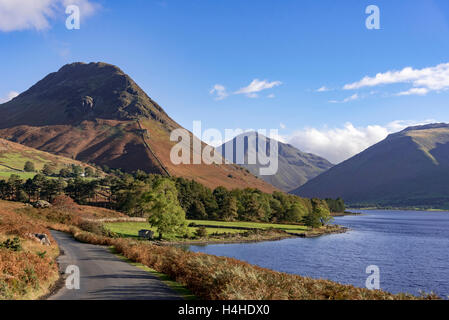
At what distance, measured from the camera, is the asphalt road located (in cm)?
1719

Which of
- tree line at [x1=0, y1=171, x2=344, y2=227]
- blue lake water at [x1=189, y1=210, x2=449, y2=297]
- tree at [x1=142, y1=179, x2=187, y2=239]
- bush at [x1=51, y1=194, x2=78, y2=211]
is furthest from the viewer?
tree line at [x1=0, y1=171, x2=344, y2=227]

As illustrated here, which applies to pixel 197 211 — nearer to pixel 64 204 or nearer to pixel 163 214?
pixel 64 204

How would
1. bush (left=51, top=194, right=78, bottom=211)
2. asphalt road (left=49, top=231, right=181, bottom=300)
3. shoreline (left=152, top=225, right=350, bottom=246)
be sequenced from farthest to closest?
1. bush (left=51, top=194, right=78, bottom=211)
2. shoreline (left=152, top=225, right=350, bottom=246)
3. asphalt road (left=49, top=231, right=181, bottom=300)

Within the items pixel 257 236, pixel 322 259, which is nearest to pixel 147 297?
pixel 322 259

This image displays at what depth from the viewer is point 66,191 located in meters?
120

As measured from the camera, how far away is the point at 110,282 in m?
20.4

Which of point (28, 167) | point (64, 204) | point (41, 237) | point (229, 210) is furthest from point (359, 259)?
point (28, 167)

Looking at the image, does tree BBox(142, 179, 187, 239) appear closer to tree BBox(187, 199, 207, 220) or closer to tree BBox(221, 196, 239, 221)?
tree BBox(187, 199, 207, 220)

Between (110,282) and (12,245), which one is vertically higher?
(12,245)

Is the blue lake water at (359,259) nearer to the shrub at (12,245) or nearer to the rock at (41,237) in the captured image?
the rock at (41,237)

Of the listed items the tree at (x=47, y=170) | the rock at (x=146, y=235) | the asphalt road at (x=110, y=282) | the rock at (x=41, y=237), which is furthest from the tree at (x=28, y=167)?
the asphalt road at (x=110, y=282)

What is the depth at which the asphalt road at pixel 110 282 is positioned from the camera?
17188 mm

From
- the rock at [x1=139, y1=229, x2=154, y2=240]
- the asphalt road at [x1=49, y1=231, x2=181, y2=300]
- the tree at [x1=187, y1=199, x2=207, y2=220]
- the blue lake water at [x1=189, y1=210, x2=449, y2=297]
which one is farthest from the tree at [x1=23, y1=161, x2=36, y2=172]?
the asphalt road at [x1=49, y1=231, x2=181, y2=300]

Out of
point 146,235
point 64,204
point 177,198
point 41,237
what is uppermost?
point 177,198
